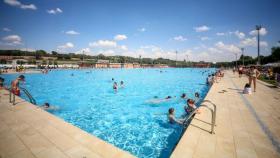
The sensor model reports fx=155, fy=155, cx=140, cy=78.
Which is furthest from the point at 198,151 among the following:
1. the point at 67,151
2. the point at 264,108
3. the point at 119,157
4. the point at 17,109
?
the point at 17,109

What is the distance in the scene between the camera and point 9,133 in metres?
4.55

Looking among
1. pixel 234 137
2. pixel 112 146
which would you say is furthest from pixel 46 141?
pixel 234 137

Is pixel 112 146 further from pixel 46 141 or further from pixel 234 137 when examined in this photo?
pixel 234 137

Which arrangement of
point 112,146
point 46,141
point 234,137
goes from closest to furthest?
point 112,146 → point 46,141 → point 234,137

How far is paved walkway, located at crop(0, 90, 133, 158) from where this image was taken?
11.6ft

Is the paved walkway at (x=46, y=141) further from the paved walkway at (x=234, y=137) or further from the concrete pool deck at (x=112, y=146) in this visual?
the paved walkway at (x=234, y=137)

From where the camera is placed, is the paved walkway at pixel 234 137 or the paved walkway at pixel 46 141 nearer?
the paved walkway at pixel 46 141

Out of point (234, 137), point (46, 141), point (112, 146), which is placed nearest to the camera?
point (112, 146)

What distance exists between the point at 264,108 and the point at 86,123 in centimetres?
902

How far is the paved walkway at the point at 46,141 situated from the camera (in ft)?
11.6

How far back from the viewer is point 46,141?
409 centimetres

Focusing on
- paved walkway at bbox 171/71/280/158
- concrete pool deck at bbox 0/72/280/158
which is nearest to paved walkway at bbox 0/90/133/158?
concrete pool deck at bbox 0/72/280/158

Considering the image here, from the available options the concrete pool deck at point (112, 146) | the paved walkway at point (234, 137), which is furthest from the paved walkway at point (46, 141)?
the paved walkway at point (234, 137)

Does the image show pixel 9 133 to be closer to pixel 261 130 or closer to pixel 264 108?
pixel 261 130
